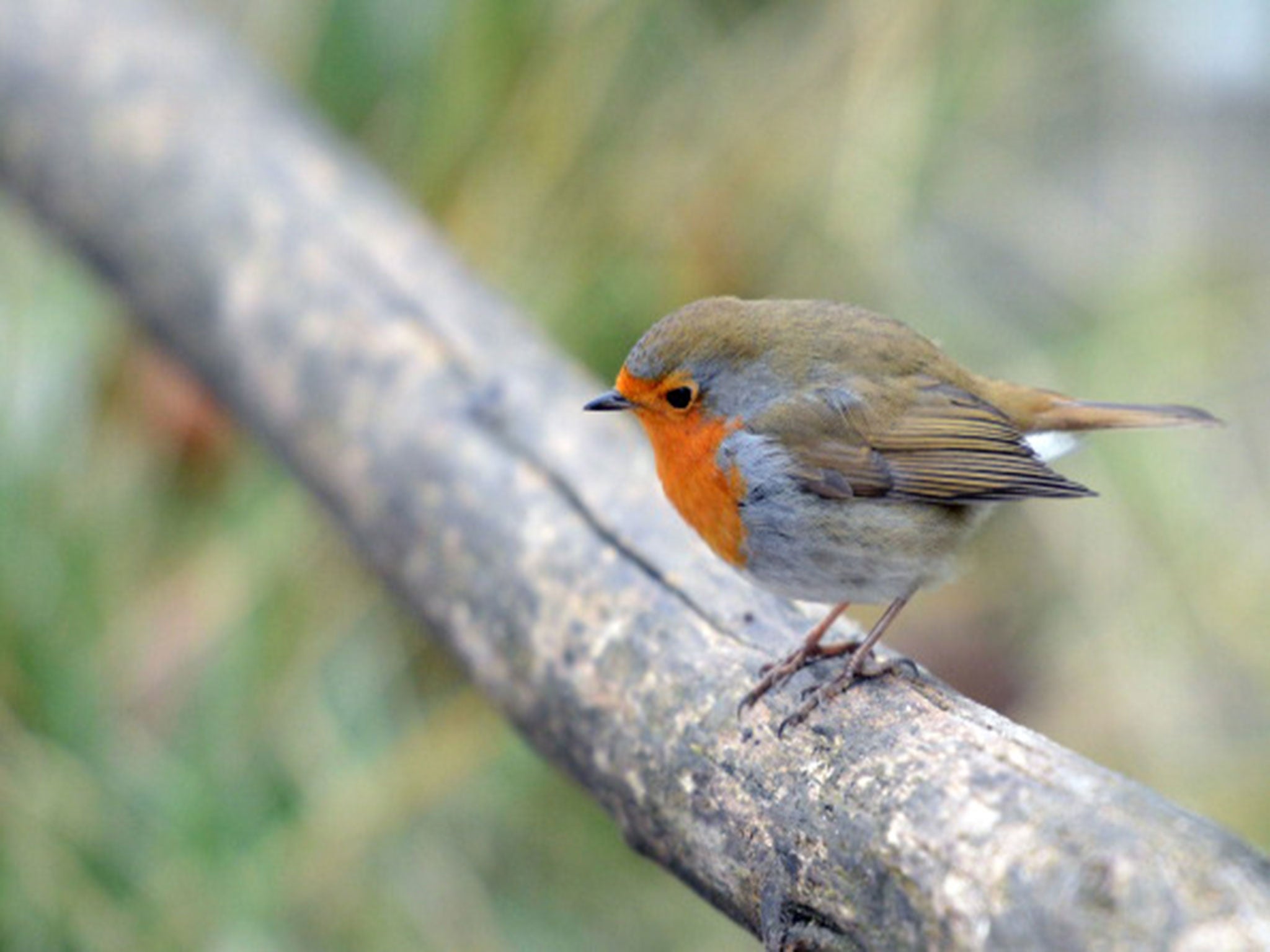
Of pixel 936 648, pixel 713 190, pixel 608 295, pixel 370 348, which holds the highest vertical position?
pixel 713 190

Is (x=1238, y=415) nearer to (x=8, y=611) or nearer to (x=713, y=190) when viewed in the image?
(x=713, y=190)

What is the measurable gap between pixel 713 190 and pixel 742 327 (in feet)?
5.93

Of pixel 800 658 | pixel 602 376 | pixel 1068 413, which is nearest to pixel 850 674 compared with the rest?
pixel 800 658

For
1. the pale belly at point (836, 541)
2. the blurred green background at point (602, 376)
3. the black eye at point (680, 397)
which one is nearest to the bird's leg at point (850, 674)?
the pale belly at point (836, 541)

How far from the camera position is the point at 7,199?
4.05 metres

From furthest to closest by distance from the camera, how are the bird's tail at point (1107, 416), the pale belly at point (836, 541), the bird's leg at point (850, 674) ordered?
the bird's tail at point (1107, 416) < the pale belly at point (836, 541) < the bird's leg at point (850, 674)

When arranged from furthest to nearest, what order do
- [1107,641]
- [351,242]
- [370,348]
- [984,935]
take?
[1107,641]
[351,242]
[370,348]
[984,935]

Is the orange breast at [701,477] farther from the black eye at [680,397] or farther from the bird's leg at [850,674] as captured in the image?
the bird's leg at [850,674]

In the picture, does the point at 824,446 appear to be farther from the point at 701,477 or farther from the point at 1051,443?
the point at 1051,443

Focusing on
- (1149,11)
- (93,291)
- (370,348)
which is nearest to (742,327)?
(370,348)

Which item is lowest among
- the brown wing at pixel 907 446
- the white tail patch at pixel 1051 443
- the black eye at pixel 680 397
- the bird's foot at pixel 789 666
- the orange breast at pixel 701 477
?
the bird's foot at pixel 789 666

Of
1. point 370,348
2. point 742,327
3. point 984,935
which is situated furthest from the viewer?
point 370,348

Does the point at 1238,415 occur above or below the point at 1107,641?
above

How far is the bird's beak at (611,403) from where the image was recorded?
2.44 m
